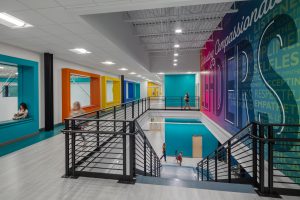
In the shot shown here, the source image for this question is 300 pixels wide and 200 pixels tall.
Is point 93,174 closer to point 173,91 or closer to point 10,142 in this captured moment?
point 10,142

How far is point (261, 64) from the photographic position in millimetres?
3566

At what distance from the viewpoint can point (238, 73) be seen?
471 cm

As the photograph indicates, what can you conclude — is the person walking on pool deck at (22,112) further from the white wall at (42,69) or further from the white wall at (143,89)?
the white wall at (143,89)

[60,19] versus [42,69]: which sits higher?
[60,19]

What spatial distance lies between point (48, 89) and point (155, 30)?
486 cm

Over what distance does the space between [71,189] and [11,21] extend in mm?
3427

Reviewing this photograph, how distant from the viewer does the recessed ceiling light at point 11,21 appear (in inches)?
128

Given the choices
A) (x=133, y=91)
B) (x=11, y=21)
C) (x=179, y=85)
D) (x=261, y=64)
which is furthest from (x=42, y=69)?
(x=133, y=91)

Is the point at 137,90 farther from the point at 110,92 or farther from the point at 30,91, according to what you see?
the point at 30,91

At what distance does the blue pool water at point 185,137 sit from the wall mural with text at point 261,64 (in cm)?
636

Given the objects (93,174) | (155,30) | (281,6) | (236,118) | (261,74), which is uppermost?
(155,30)

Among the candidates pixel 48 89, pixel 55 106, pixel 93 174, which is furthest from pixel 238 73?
pixel 55 106

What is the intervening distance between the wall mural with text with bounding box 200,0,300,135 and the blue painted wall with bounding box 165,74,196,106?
862 cm

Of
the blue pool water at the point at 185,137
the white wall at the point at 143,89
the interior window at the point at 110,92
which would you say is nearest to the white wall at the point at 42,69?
the interior window at the point at 110,92
